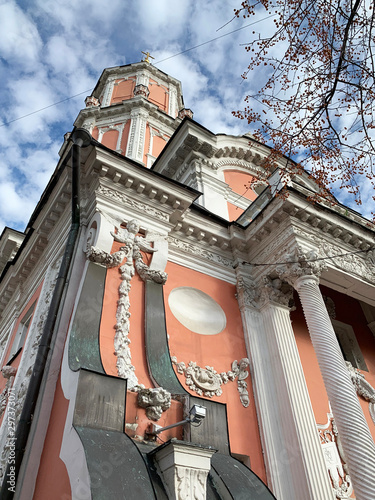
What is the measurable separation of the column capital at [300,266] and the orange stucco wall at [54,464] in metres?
5.31

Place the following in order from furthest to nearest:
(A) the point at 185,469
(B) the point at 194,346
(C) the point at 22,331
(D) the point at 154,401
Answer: (C) the point at 22,331, (B) the point at 194,346, (D) the point at 154,401, (A) the point at 185,469

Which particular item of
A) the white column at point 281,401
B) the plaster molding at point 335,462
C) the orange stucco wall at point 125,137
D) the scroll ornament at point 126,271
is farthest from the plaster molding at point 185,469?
the orange stucco wall at point 125,137

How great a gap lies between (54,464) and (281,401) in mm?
4397

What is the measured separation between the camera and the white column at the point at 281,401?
6969mm

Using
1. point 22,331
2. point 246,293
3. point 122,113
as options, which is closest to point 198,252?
point 246,293

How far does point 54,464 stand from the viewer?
17.9 feet

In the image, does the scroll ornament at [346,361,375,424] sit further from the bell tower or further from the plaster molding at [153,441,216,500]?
the bell tower

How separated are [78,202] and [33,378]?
373 cm

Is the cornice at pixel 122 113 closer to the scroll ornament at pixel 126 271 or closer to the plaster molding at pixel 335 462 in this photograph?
the scroll ornament at pixel 126 271

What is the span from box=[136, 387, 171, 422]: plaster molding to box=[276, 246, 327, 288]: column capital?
13.5 feet

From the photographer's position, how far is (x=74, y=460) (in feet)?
15.8

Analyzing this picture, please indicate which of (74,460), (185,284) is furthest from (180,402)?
(185,284)

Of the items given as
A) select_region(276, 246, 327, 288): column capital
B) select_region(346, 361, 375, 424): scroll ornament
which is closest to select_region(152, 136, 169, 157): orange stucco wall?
select_region(276, 246, 327, 288): column capital

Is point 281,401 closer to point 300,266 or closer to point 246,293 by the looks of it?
point 246,293
